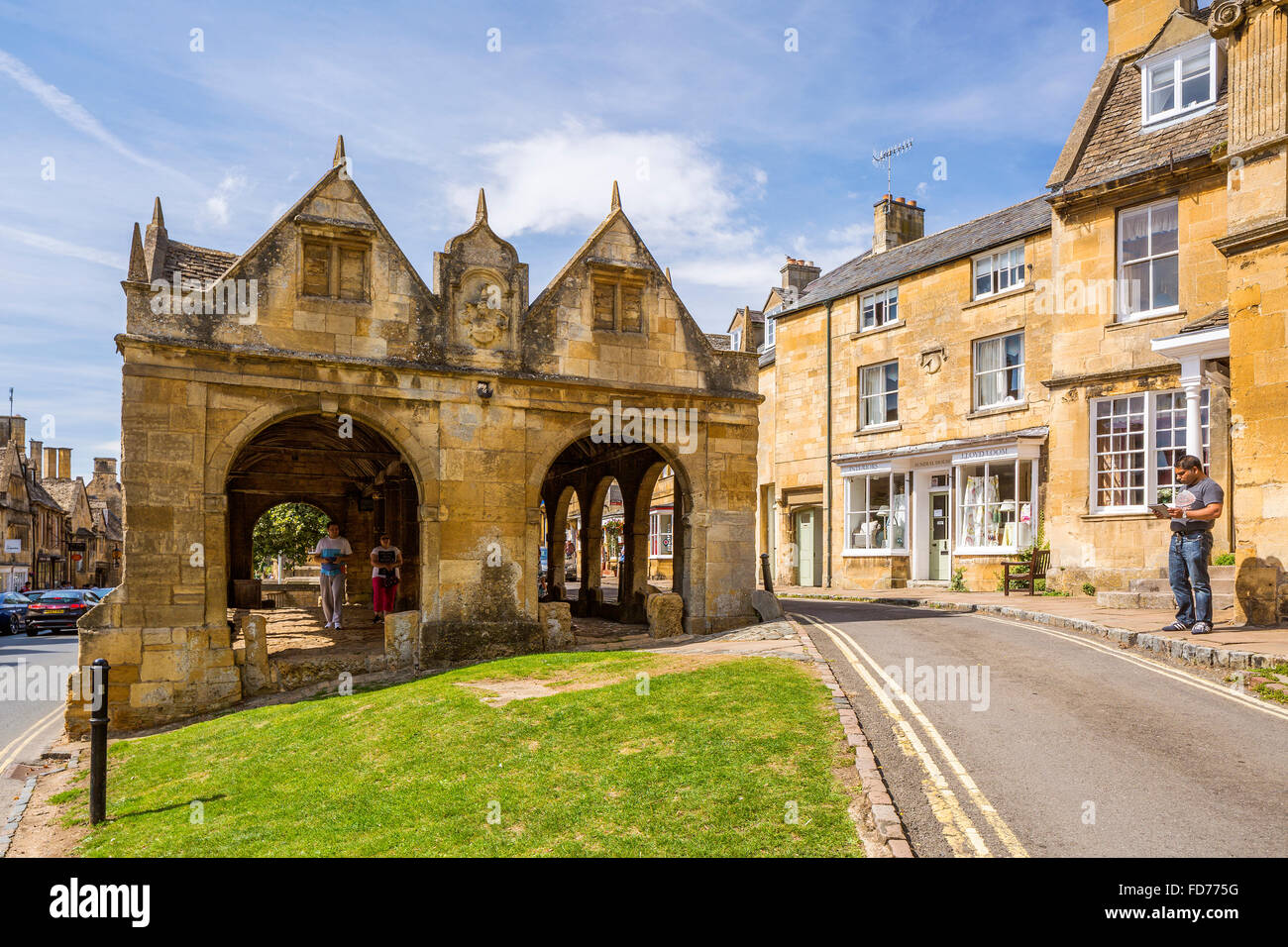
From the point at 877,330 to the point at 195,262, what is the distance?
1899cm

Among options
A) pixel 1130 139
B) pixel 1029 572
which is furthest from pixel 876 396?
pixel 1130 139

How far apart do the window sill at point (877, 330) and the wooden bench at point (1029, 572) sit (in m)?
8.48

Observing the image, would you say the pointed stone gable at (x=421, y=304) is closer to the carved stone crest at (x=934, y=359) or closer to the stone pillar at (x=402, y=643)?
the stone pillar at (x=402, y=643)

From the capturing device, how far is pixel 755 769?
693 cm

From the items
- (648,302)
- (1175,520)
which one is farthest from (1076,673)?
(648,302)

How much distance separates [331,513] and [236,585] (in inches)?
129

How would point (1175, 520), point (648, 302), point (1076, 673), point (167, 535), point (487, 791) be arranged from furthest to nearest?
point (648, 302), point (167, 535), point (1175, 520), point (1076, 673), point (487, 791)

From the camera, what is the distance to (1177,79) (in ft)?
66.2

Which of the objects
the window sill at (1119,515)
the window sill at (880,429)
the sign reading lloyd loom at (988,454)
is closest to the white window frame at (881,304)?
the window sill at (880,429)

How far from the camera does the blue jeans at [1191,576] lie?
11977mm

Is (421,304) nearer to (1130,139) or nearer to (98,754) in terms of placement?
(98,754)

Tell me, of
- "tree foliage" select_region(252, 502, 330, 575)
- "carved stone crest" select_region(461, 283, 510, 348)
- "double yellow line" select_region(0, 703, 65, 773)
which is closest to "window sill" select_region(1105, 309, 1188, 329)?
"carved stone crest" select_region(461, 283, 510, 348)

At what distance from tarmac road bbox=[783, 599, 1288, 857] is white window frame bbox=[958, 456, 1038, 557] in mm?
10305
